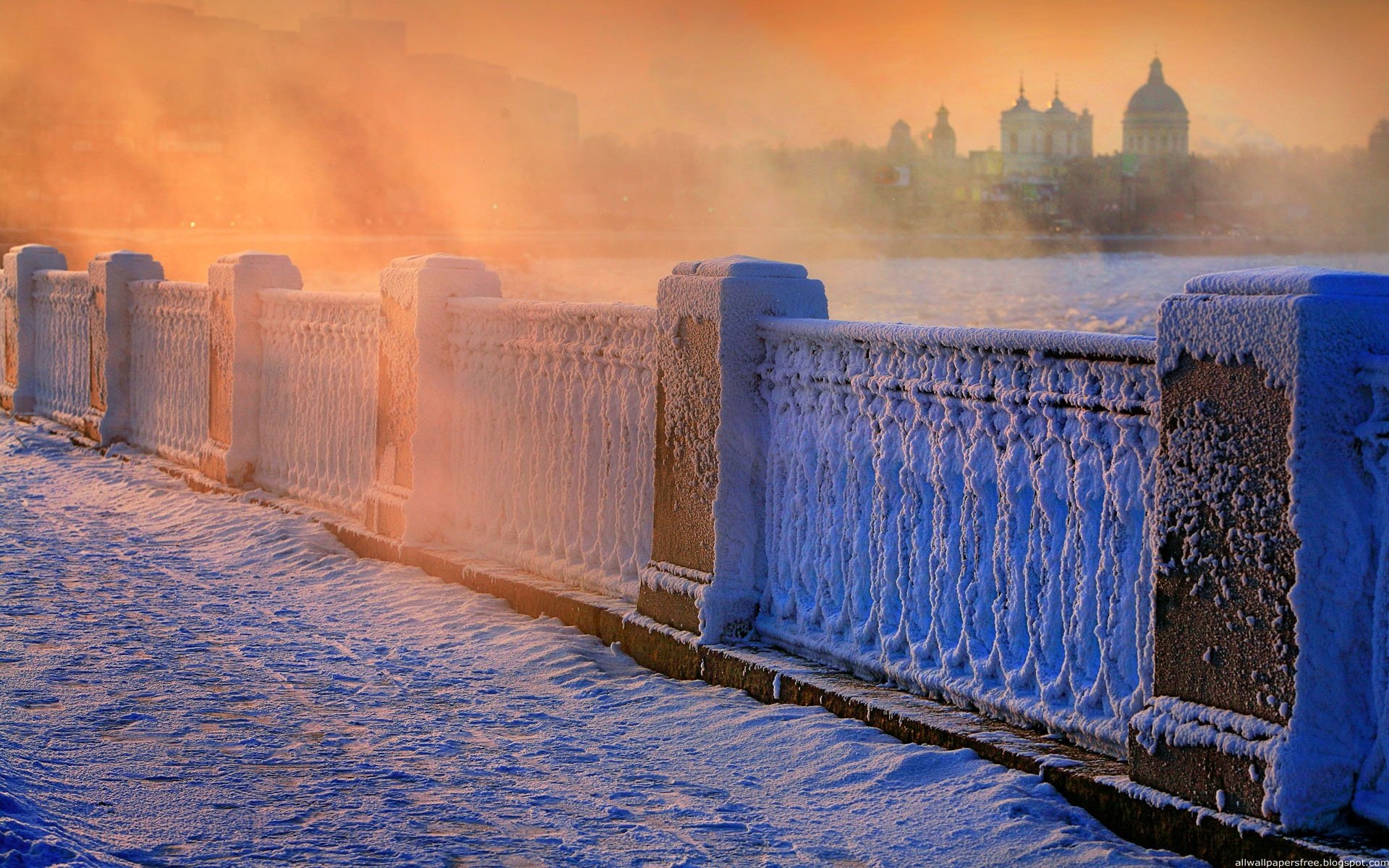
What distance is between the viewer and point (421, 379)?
7848 mm

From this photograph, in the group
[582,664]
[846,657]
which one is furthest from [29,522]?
[846,657]

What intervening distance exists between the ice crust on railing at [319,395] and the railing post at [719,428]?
3018 mm

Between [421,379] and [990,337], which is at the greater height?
[990,337]

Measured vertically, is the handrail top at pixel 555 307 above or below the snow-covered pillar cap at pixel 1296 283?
below

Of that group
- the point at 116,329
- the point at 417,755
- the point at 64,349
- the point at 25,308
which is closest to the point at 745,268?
the point at 417,755

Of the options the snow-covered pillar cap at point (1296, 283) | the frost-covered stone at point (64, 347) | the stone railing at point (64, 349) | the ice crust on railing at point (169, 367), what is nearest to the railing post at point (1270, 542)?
the snow-covered pillar cap at point (1296, 283)

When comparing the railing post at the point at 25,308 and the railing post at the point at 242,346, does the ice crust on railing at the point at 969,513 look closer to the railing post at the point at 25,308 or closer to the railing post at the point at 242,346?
the railing post at the point at 242,346

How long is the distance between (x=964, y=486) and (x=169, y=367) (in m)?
8.77

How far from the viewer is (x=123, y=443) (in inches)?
501

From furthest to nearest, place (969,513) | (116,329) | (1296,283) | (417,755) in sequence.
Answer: (116,329)
(417,755)
(969,513)
(1296,283)

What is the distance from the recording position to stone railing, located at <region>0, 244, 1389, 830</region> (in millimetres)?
3535

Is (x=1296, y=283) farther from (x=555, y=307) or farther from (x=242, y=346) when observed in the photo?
(x=242, y=346)

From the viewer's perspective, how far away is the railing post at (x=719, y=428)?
5742 millimetres

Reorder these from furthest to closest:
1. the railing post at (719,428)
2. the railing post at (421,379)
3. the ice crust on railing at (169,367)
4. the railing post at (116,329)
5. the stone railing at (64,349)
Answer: the stone railing at (64,349), the railing post at (116,329), the ice crust on railing at (169,367), the railing post at (421,379), the railing post at (719,428)
